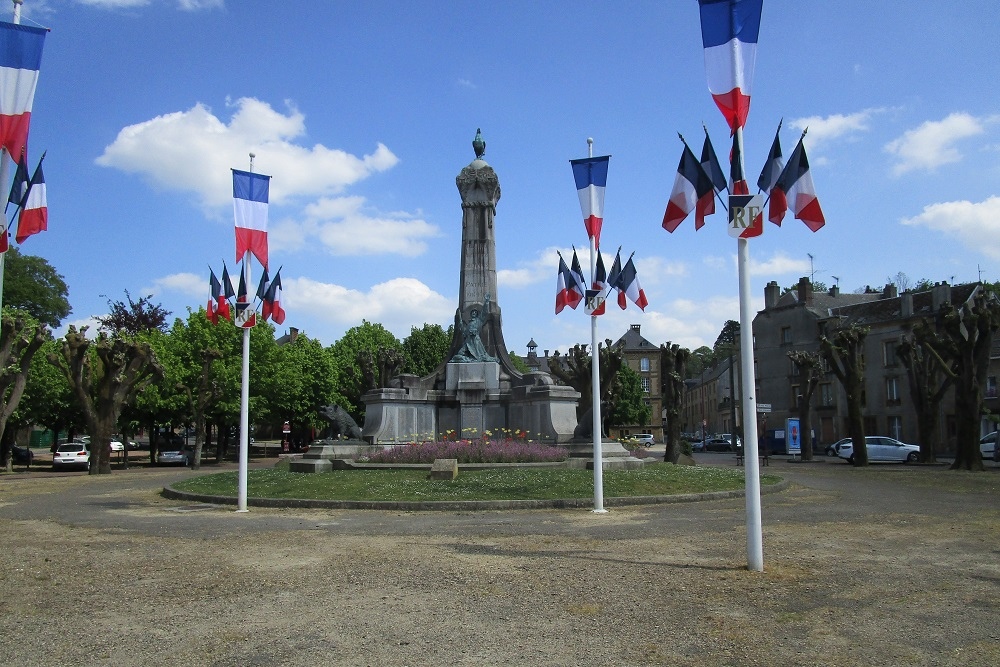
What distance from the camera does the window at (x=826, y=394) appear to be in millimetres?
61562

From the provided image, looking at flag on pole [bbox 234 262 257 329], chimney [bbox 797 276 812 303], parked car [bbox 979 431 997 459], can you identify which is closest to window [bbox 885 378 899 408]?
chimney [bbox 797 276 812 303]

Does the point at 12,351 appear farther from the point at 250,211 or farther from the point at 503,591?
the point at 503,591

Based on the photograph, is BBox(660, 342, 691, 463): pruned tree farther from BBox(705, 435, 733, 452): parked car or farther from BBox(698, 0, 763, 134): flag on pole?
BBox(705, 435, 733, 452): parked car

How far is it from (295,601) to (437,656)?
2.28m

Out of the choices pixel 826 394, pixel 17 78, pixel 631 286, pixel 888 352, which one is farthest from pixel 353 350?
pixel 17 78

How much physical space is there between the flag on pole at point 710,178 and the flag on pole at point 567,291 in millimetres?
6441

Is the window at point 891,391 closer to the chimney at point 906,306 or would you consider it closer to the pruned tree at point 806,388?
the chimney at point 906,306

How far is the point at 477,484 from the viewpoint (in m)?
18.4

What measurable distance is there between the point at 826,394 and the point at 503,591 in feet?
194

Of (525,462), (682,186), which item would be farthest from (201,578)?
(525,462)

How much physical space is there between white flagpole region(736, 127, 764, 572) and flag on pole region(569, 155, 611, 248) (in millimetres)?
5921

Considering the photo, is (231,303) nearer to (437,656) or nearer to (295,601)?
(295,601)

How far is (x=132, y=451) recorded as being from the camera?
77188 mm

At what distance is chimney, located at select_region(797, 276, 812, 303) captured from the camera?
64.7 m
